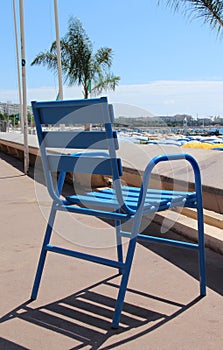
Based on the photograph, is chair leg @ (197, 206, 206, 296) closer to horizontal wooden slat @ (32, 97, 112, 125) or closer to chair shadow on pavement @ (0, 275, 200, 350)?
chair shadow on pavement @ (0, 275, 200, 350)

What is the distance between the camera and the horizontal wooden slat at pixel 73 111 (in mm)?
2293

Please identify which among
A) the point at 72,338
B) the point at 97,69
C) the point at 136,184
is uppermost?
the point at 97,69

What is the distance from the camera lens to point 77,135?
252 centimetres

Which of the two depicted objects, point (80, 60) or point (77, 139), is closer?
point (77, 139)

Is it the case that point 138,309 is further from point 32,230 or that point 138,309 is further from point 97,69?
point 97,69

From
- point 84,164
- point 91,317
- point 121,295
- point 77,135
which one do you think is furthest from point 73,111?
point 91,317

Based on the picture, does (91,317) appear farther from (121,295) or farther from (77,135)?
(77,135)

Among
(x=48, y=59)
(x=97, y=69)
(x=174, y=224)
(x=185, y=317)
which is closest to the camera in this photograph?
(x=185, y=317)

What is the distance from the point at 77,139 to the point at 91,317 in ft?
3.23

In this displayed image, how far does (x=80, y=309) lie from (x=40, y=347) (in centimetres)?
47

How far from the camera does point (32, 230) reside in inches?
177

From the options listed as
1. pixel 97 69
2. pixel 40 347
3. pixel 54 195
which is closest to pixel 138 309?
pixel 40 347

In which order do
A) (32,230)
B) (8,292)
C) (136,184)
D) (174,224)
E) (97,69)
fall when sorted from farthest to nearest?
(97,69) < (136,184) < (32,230) < (174,224) < (8,292)

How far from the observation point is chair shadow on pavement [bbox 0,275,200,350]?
7.44 ft
